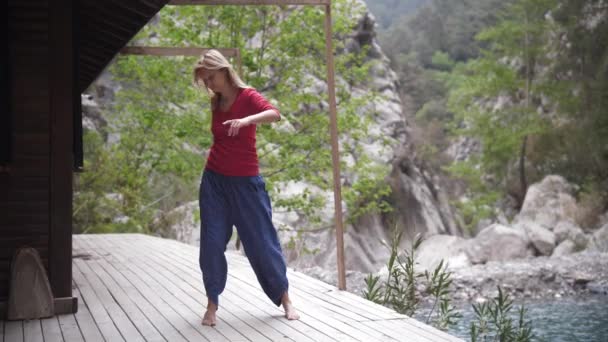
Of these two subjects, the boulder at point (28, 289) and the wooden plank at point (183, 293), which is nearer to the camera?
the wooden plank at point (183, 293)

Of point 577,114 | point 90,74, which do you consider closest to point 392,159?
point 577,114

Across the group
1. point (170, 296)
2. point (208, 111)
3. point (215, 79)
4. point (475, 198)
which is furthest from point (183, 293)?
point (475, 198)

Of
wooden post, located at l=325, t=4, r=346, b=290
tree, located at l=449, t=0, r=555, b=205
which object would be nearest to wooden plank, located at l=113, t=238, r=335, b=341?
wooden post, located at l=325, t=4, r=346, b=290

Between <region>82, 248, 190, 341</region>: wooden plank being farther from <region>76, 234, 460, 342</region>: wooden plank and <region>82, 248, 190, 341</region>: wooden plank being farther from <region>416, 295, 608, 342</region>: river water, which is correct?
<region>416, 295, 608, 342</region>: river water

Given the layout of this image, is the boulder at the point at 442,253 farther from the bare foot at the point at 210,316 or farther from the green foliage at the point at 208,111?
the bare foot at the point at 210,316

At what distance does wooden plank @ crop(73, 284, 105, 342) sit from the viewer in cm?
346

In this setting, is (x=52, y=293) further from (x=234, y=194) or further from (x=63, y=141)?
(x=234, y=194)

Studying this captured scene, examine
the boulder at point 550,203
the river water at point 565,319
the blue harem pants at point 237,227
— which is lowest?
the river water at point 565,319

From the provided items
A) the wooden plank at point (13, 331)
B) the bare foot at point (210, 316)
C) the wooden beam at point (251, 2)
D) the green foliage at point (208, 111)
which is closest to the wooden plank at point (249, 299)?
the bare foot at point (210, 316)

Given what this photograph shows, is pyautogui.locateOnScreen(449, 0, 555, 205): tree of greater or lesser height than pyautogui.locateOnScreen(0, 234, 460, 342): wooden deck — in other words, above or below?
above

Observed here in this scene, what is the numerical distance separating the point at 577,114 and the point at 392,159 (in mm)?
6747

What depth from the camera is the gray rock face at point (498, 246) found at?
545 inches

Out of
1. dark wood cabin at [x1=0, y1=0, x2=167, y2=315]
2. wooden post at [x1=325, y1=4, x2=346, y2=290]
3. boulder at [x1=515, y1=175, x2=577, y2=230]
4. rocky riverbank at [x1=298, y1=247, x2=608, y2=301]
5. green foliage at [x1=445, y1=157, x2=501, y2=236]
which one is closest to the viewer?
dark wood cabin at [x1=0, y1=0, x2=167, y2=315]

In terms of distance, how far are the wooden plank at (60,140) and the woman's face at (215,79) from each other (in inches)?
36.3
